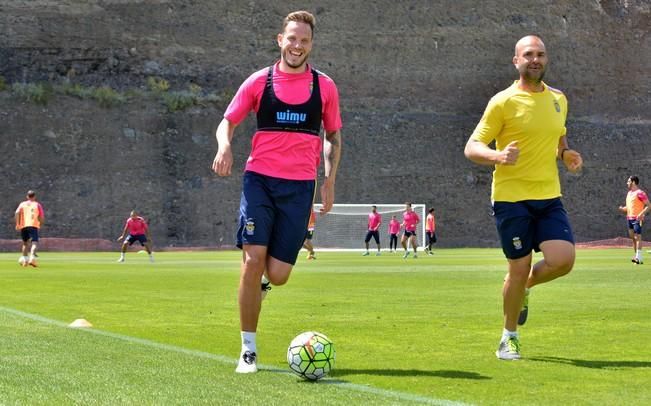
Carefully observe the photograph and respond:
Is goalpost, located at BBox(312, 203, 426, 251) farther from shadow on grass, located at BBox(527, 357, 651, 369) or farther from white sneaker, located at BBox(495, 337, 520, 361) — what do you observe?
shadow on grass, located at BBox(527, 357, 651, 369)

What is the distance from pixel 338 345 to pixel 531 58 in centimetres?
287

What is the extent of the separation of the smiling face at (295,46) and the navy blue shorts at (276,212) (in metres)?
0.80

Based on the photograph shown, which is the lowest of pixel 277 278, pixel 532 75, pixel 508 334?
pixel 508 334

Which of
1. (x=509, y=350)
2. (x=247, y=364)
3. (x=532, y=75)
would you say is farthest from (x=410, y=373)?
(x=532, y=75)

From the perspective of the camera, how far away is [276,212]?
8.68 metres

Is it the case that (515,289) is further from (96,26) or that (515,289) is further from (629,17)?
(629,17)

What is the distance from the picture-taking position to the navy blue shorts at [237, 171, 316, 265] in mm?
8562

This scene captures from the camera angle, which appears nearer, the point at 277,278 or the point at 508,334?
the point at 277,278

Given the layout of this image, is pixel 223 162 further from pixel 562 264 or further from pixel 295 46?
pixel 562 264

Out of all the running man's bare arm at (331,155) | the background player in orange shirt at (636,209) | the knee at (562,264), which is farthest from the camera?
the background player in orange shirt at (636,209)

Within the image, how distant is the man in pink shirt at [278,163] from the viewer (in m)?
8.60

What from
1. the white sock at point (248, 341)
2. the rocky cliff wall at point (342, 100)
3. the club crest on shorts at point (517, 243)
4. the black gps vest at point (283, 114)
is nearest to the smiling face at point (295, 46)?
the black gps vest at point (283, 114)

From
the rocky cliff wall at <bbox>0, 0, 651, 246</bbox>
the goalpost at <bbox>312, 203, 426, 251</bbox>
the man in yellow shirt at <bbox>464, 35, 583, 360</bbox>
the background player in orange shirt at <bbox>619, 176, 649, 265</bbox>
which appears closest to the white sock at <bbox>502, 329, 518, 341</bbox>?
the man in yellow shirt at <bbox>464, 35, 583, 360</bbox>

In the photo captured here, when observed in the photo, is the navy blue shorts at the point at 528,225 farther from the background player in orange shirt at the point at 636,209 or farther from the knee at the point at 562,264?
the background player in orange shirt at the point at 636,209
